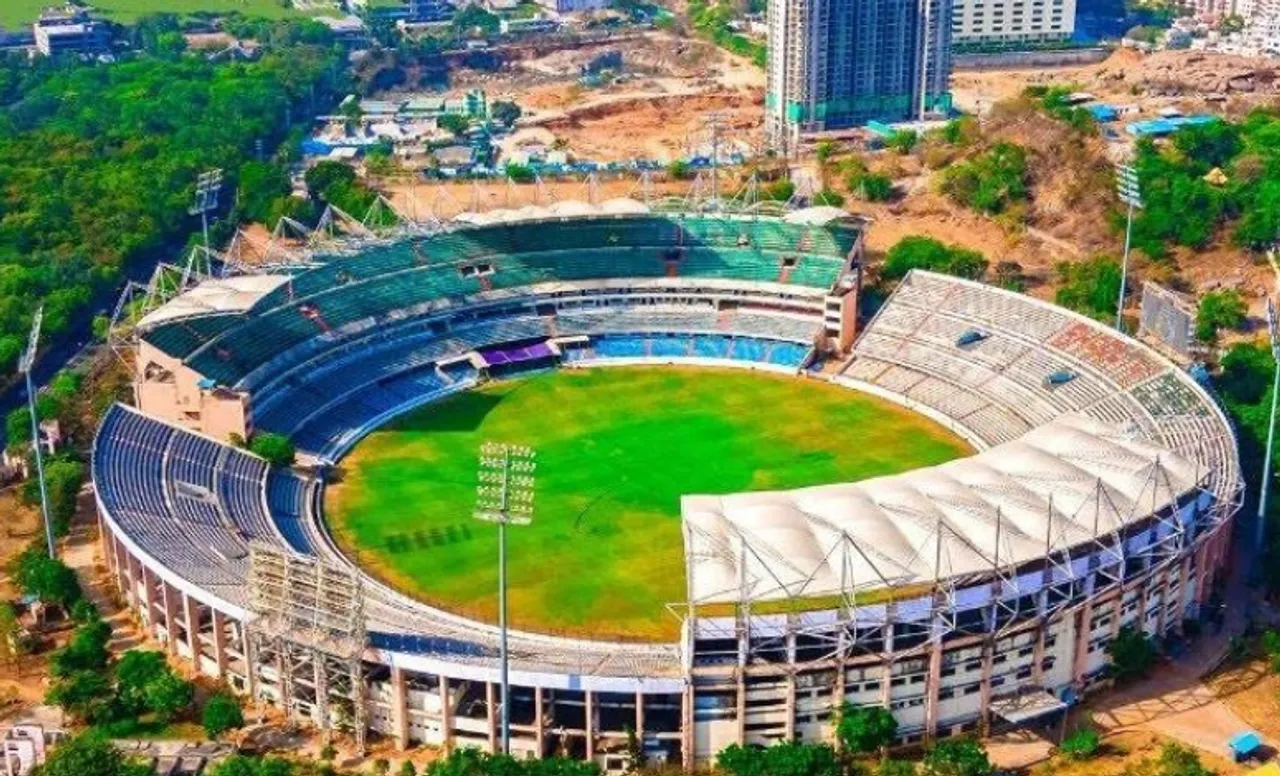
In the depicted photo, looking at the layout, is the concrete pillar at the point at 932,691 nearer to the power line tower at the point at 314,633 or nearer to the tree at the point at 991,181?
the power line tower at the point at 314,633

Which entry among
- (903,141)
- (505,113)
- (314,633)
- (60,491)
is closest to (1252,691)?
(314,633)

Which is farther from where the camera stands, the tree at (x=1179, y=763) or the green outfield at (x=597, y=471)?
the green outfield at (x=597, y=471)

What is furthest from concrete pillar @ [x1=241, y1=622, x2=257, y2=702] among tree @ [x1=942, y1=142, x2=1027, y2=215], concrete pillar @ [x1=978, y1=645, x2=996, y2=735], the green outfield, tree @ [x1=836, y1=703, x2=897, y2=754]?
tree @ [x1=942, y1=142, x2=1027, y2=215]

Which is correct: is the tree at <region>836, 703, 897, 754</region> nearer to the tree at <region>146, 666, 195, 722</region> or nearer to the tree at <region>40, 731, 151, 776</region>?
the tree at <region>40, 731, 151, 776</region>

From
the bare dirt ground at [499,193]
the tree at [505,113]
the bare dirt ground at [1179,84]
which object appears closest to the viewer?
the bare dirt ground at [499,193]

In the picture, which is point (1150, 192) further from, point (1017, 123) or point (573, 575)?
point (573, 575)

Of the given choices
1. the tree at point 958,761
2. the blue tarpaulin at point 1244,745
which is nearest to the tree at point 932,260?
the blue tarpaulin at point 1244,745
